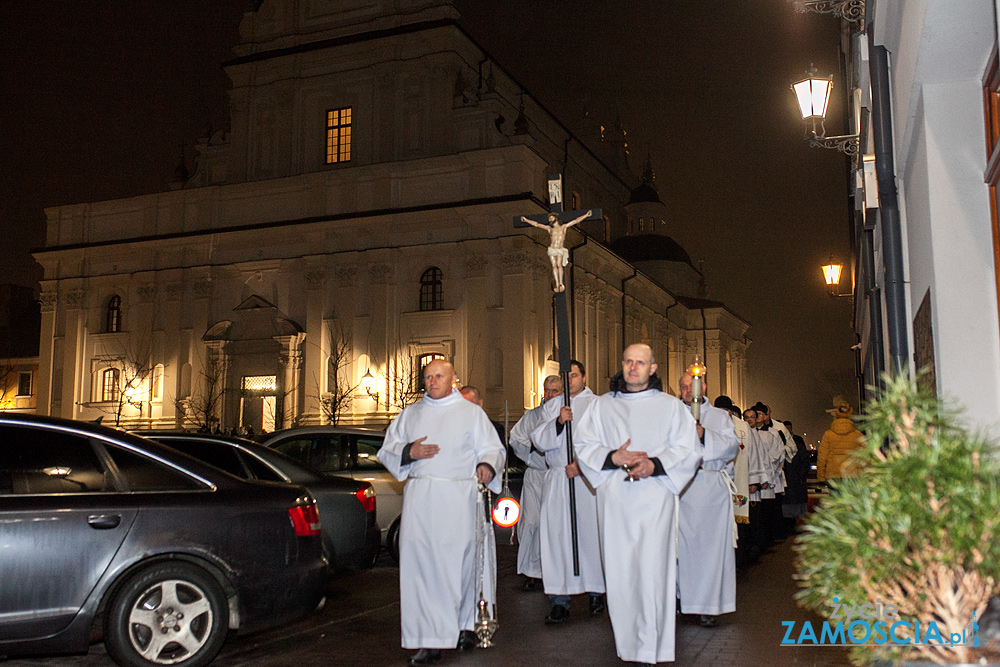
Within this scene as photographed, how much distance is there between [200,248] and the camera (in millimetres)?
37969

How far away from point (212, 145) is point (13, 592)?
35345 mm

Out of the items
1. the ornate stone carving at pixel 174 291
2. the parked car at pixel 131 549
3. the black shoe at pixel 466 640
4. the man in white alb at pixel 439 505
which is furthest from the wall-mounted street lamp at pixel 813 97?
the ornate stone carving at pixel 174 291

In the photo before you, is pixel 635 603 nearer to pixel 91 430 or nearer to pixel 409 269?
pixel 91 430

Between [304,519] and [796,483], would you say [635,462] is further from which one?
[796,483]

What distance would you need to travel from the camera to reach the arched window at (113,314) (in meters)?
40.0

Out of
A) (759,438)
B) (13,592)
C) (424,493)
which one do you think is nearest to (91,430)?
(13,592)

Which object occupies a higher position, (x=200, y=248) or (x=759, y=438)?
(x=200, y=248)

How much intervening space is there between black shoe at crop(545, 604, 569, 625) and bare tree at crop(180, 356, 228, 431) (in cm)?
2948

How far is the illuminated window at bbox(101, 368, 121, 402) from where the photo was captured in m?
39.0

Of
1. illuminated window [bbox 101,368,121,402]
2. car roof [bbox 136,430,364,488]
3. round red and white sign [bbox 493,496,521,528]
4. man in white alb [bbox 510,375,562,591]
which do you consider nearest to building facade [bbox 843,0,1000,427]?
man in white alb [bbox 510,375,562,591]

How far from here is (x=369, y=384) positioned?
34.5 metres

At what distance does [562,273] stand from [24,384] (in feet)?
190

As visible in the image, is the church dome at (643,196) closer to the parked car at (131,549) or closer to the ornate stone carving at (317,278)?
the ornate stone carving at (317,278)

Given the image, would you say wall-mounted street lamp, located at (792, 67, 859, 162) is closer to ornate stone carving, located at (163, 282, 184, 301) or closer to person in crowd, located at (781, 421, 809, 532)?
person in crowd, located at (781, 421, 809, 532)
